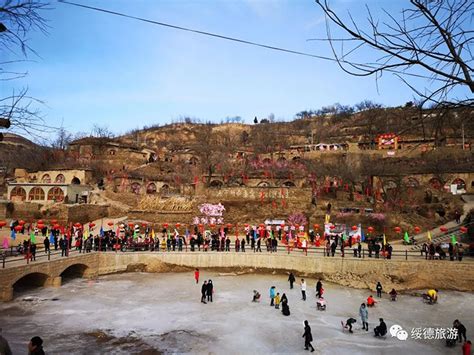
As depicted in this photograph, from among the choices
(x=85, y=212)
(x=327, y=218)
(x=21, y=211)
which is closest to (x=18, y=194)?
(x=21, y=211)

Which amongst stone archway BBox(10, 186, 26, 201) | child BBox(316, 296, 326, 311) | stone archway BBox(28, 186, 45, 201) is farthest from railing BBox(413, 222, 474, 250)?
stone archway BBox(10, 186, 26, 201)

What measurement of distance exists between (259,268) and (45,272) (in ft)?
40.9

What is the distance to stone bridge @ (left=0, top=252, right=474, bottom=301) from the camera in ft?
60.0

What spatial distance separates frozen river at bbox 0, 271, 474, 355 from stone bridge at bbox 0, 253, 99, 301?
64 centimetres

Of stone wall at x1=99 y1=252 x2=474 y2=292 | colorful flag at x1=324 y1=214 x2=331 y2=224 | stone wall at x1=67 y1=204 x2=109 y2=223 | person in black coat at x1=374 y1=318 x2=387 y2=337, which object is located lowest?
person in black coat at x1=374 y1=318 x2=387 y2=337

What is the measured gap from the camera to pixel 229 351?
36.6ft

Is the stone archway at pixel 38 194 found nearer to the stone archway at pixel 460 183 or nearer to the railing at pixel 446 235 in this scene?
the railing at pixel 446 235

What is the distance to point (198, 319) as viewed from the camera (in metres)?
14.0

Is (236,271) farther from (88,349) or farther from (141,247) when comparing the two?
(88,349)

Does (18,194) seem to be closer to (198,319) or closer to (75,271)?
(75,271)

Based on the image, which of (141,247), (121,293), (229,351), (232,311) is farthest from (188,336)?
(141,247)

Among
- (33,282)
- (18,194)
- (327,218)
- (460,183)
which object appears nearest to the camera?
(33,282)

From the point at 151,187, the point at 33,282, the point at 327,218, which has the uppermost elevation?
the point at 151,187

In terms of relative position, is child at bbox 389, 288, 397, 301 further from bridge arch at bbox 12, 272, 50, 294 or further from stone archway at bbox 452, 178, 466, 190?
stone archway at bbox 452, 178, 466, 190
